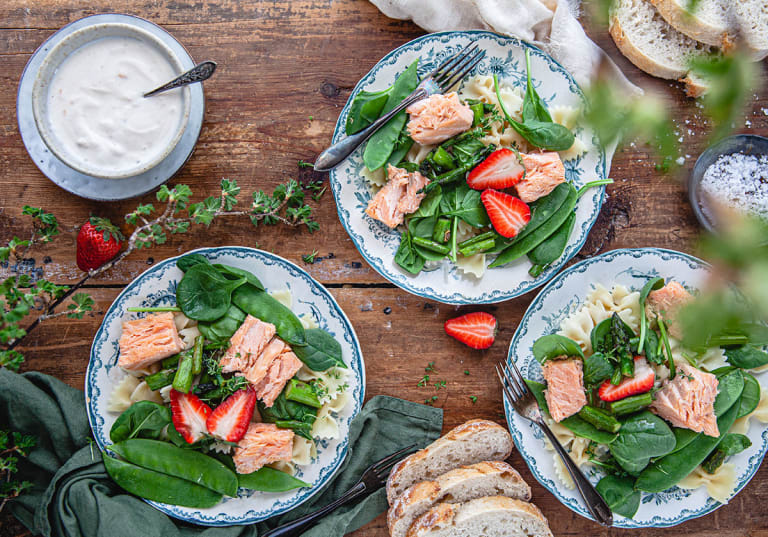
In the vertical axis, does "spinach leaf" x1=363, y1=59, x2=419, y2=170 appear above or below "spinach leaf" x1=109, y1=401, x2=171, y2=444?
above

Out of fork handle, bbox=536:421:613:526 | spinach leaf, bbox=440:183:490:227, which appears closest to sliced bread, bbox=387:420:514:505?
fork handle, bbox=536:421:613:526

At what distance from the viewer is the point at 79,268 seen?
123 inches

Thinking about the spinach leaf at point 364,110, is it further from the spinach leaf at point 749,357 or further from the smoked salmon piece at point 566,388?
the spinach leaf at point 749,357

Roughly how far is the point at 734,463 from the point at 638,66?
222 cm

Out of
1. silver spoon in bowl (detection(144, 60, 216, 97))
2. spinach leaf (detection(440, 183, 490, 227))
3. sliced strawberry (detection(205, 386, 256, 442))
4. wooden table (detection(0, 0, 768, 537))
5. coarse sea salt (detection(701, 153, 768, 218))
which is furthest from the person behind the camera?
wooden table (detection(0, 0, 768, 537))

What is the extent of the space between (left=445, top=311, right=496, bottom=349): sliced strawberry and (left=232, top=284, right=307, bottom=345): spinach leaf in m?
0.83

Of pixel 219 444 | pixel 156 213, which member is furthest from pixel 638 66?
pixel 219 444

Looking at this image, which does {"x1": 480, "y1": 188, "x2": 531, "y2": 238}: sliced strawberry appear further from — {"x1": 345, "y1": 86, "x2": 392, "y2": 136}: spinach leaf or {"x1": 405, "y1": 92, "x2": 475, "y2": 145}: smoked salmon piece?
{"x1": 345, "y1": 86, "x2": 392, "y2": 136}: spinach leaf

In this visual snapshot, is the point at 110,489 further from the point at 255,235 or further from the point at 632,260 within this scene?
the point at 632,260

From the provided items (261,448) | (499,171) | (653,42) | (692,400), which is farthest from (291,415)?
(653,42)

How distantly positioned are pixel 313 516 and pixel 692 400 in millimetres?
2002

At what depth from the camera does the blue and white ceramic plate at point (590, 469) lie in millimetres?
2998

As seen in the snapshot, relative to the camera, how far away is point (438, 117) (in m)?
2.80

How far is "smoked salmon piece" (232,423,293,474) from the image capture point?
2.81m
